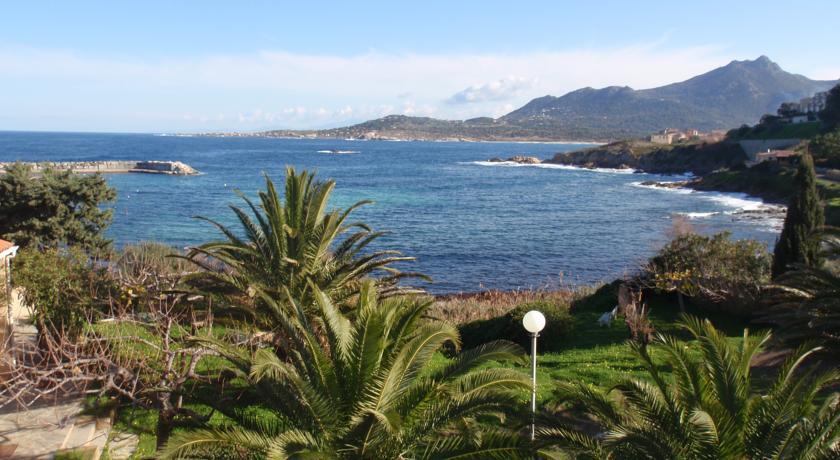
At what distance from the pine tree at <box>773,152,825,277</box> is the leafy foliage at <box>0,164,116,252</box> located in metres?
20.5

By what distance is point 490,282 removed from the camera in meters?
28.8

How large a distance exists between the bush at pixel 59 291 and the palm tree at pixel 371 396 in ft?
19.3

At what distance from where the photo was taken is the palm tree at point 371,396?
19.3 ft

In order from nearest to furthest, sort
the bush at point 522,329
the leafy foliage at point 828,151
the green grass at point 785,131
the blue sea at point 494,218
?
1. the bush at point 522,329
2. the blue sea at point 494,218
3. the leafy foliage at point 828,151
4. the green grass at point 785,131

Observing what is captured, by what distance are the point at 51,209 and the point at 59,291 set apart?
12.1m

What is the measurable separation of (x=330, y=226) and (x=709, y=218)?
41145mm

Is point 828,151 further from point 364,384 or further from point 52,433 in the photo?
point 52,433

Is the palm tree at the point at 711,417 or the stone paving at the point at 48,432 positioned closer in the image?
the palm tree at the point at 711,417

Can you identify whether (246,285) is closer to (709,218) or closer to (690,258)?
(690,258)

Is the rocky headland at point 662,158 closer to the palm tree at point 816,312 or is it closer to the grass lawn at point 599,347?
the grass lawn at point 599,347

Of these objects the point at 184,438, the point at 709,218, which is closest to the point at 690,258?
the point at 184,438

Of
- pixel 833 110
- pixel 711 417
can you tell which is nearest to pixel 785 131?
pixel 833 110

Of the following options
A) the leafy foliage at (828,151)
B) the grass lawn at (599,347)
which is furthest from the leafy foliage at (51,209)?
the leafy foliage at (828,151)

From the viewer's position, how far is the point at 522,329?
15305 mm
